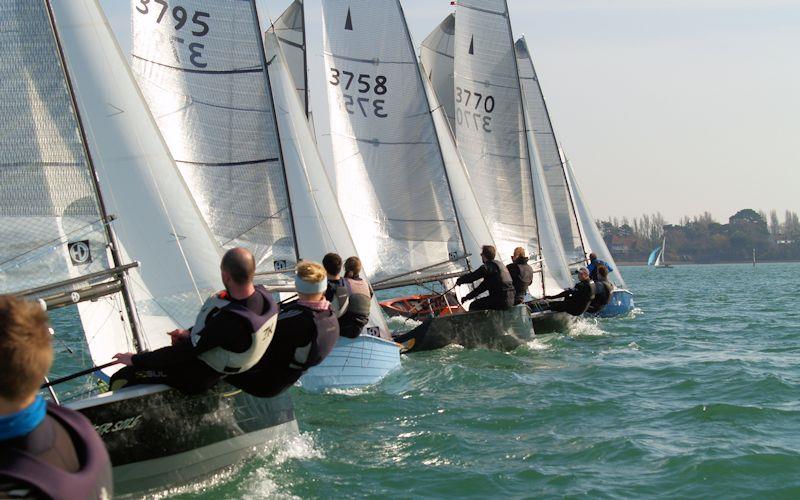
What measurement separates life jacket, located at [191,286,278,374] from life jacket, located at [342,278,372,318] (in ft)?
12.2

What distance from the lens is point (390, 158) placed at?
1498 cm

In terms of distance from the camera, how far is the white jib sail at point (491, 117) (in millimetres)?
17938

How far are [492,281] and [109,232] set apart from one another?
633cm

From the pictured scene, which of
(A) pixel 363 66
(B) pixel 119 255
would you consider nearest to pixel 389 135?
(A) pixel 363 66

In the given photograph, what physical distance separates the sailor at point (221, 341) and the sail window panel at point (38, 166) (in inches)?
56.3

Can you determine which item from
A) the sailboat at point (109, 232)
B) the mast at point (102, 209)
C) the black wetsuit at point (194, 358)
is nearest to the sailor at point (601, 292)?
the sailboat at point (109, 232)

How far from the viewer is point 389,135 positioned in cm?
1505

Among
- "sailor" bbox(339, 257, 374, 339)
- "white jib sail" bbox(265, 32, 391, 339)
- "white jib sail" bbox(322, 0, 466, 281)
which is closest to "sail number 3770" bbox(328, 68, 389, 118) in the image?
"white jib sail" bbox(322, 0, 466, 281)

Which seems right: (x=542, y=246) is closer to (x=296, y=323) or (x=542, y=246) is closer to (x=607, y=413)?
(x=607, y=413)

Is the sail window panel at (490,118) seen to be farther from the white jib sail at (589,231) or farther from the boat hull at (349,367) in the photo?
the boat hull at (349,367)

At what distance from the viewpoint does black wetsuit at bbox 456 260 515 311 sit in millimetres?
11984

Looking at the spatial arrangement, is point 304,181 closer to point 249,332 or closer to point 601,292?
point 601,292

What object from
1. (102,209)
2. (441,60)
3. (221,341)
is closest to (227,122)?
(102,209)

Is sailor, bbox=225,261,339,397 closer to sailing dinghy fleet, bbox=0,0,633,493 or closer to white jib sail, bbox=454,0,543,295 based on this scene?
sailing dinghy fleet, bbox=0,0,633,493
